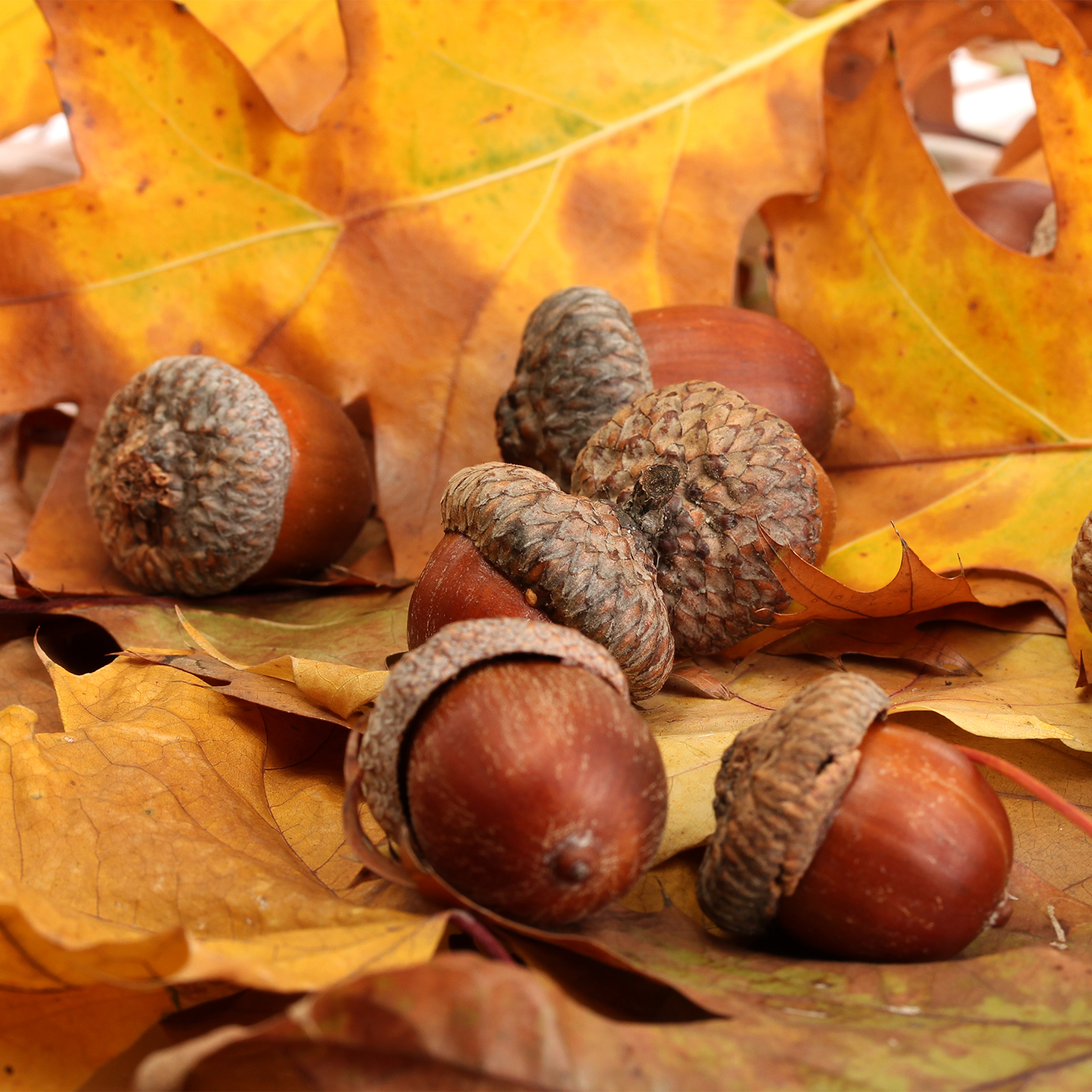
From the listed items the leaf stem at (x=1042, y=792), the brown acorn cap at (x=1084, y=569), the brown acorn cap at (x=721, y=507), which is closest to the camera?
the leaf stem at (x=1042, y=792)

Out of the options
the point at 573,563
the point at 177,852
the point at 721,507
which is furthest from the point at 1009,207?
the point at 177,852

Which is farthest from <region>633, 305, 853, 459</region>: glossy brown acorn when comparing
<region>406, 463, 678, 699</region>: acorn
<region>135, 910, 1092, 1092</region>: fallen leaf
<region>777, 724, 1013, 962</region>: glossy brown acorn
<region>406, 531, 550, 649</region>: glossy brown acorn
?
<region>135, 910, 1092, 1092</region>: fallen leaf

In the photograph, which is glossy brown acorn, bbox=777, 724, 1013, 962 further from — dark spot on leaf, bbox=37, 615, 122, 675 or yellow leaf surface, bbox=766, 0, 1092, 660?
dark spot on leaf, bbox=37, 615, 122, 675

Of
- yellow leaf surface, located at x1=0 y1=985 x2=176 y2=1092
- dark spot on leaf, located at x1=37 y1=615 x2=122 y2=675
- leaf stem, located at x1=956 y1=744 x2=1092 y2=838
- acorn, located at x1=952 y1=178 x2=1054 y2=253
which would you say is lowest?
yellow leaf surface, located at x1=0 y1=985 x2=176 y2=1092

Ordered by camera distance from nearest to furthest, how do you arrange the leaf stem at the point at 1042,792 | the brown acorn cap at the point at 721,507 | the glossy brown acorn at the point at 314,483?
1. the leaf stem at the point at 1042,792
2. the brown acorn cap at the point at 721,507
3. the glossy brown acorn at the point at 314,483

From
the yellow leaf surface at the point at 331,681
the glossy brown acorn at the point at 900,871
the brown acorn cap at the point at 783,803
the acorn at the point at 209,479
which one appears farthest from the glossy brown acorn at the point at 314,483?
the glossy brown acorn at the point at 900,871

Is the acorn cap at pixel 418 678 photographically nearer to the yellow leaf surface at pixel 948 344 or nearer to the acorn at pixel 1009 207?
the yellow leaf surface at pixel 948 344
